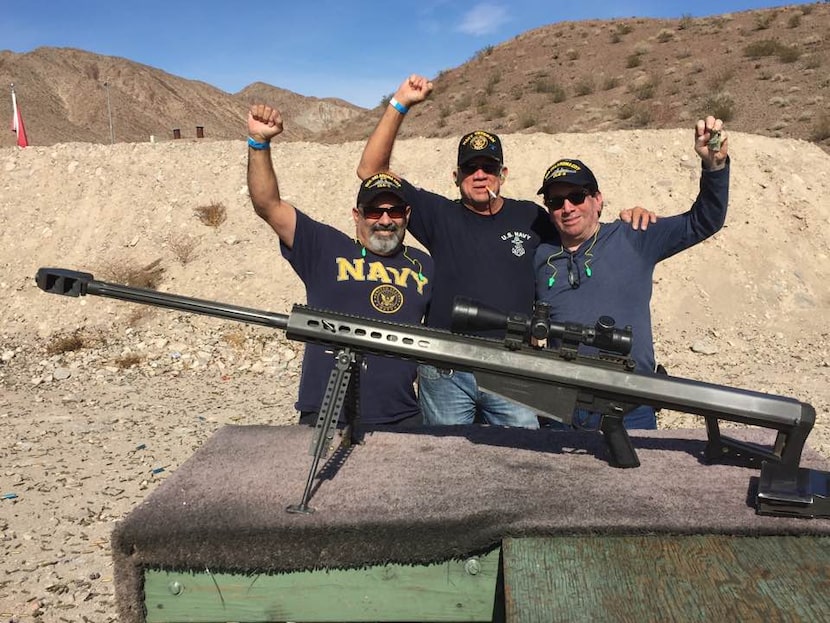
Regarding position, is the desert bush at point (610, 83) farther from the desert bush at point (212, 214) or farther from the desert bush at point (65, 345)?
the desert bush at point (65, 345)

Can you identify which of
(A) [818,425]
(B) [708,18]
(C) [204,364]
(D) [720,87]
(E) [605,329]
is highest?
(B) [708,18]

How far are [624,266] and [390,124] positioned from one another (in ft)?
5.95

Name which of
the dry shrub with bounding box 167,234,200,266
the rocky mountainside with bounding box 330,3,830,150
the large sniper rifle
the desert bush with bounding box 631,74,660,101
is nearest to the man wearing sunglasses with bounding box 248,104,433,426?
the large sniper rifle

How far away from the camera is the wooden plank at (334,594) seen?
2285 mm

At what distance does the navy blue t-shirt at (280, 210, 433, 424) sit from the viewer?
138 inches

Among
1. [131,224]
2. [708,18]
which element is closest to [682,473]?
[131,224]

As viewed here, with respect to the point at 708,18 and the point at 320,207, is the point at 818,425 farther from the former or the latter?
the point at 708,18

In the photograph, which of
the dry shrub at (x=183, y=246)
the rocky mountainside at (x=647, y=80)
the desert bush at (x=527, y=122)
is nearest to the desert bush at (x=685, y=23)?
the rocky mountainside at (x=647, y=80)

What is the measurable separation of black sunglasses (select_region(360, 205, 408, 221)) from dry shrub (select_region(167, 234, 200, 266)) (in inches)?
409

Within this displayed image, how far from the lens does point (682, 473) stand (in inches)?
113

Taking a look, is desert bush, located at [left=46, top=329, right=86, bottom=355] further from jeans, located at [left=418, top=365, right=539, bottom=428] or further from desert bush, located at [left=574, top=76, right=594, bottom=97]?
desert bush, located at [left=574, top=76, right=594, bottom=97]

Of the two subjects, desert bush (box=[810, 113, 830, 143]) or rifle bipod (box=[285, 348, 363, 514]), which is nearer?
rifle bipod (box=[285, 348, 363, 514])

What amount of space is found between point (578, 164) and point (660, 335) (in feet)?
27.8

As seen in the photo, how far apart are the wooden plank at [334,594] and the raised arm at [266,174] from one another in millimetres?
2068
